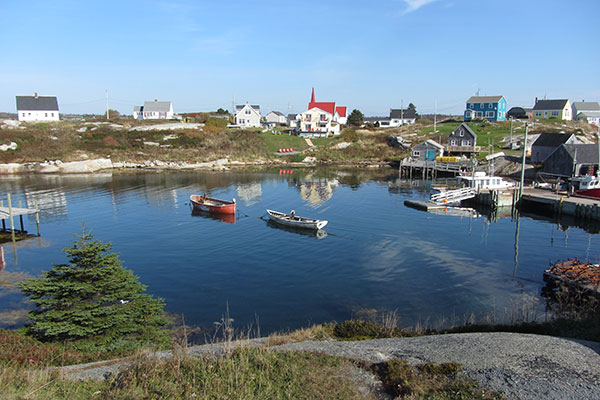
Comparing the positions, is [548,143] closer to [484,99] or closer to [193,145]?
[484,99]

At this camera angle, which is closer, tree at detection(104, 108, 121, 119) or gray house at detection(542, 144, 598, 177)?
gray house at detection(542, 144, 598, 177)

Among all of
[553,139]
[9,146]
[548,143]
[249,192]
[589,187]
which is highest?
[553,139]

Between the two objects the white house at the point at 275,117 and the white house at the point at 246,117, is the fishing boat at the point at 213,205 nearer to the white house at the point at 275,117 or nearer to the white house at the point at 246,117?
the white house at the point at 246,117

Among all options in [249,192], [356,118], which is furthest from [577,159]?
[356,118]

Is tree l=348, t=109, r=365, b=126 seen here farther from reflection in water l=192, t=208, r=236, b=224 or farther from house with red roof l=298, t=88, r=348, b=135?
reflection in water l=192, t=208, r=236, b=224

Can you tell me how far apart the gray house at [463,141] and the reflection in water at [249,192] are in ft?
142

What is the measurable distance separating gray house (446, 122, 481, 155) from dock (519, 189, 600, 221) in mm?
31886

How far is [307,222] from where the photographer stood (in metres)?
40.5

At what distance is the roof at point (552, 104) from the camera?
120m

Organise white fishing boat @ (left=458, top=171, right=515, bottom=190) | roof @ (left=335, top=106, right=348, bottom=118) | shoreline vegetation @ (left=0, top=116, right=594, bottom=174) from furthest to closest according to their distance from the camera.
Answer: roof @ (left=335, top=106, right=348, bottom=118), shoreline vegetation @ (left=0, top=116, right=594, bottom=174), white fishing boat @ (left=458, top=171, right=515, bottom=190)

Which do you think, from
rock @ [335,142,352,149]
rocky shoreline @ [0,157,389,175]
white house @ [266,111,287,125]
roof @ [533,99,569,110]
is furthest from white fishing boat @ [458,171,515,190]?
white house @ [266,111,287,125]

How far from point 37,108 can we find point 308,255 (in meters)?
119

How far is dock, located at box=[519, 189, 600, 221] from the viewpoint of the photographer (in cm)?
4462

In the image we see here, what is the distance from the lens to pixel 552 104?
123188 millimetres
